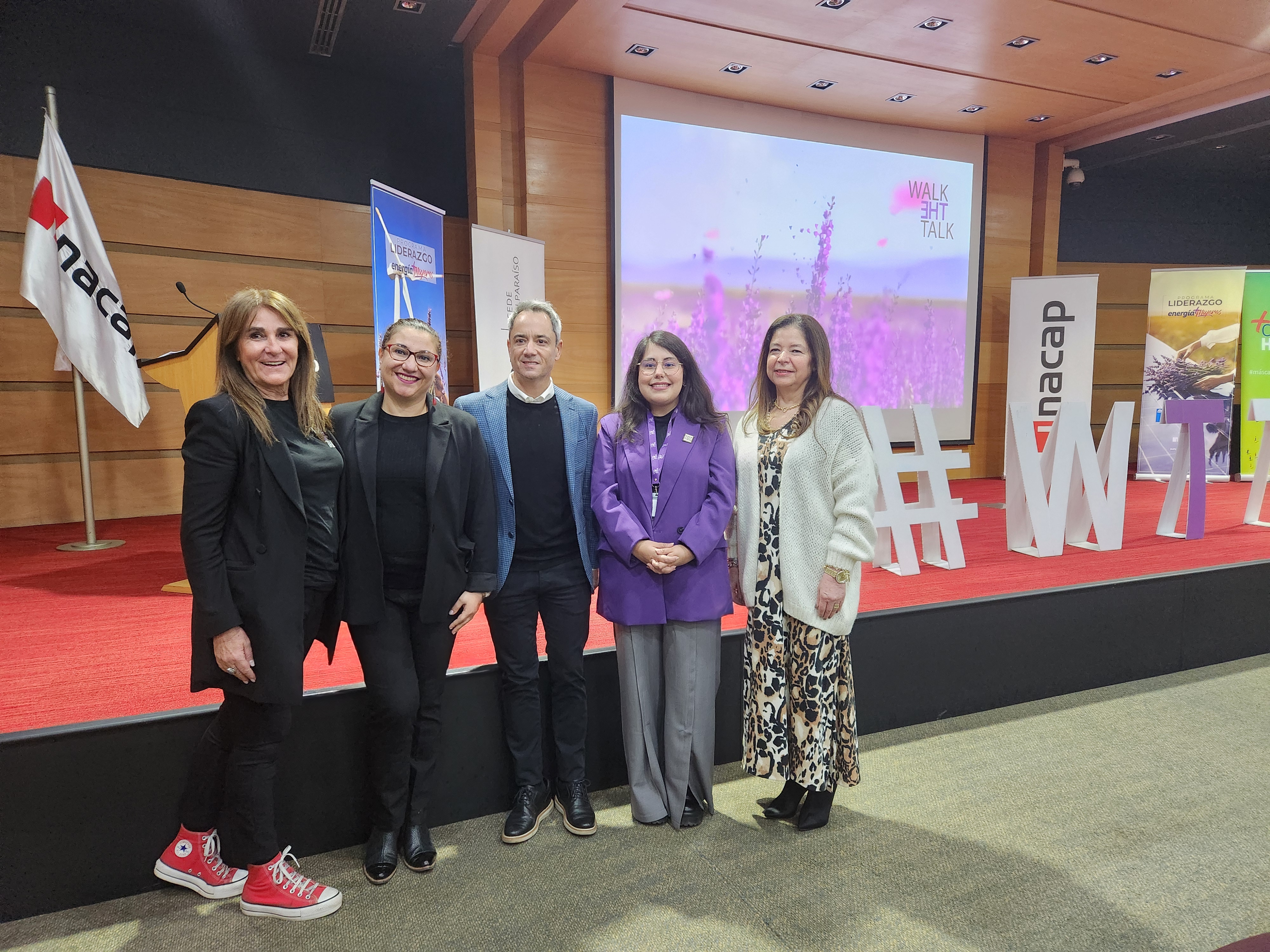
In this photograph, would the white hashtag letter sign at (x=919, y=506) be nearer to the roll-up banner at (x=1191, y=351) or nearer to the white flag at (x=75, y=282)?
the white flag at (x=75, y=282)

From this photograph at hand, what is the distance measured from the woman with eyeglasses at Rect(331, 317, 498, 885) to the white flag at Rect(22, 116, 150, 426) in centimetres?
249

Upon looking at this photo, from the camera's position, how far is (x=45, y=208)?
3.48m

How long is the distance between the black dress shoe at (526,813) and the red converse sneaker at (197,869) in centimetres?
63

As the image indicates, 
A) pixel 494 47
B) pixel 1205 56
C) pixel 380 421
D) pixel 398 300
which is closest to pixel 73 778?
pixel 380 421

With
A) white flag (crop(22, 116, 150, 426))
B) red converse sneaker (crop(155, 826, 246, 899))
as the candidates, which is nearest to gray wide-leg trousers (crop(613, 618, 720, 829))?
red converse sneaker (crop(155, 826, 246, 899))

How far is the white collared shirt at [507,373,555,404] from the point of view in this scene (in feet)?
6.46

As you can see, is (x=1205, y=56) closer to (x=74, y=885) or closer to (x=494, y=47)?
(x=494, y=47)

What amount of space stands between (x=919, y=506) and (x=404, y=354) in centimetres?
296

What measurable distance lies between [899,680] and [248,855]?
205cm

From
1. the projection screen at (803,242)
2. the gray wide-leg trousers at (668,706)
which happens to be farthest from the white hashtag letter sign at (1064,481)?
the gray wide-leg trousers at (668,706)

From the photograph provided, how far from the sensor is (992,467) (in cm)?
736

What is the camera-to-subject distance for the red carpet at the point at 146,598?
6.75ft

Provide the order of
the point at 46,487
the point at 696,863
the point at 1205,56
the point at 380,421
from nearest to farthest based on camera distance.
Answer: the point at 380,421
the point at 696,863
the point at 46,487
the point at 1205,56

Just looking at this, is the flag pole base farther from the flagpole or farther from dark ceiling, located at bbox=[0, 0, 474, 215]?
dark ceiling, located at bbox=[0, 0, 474, 215]
